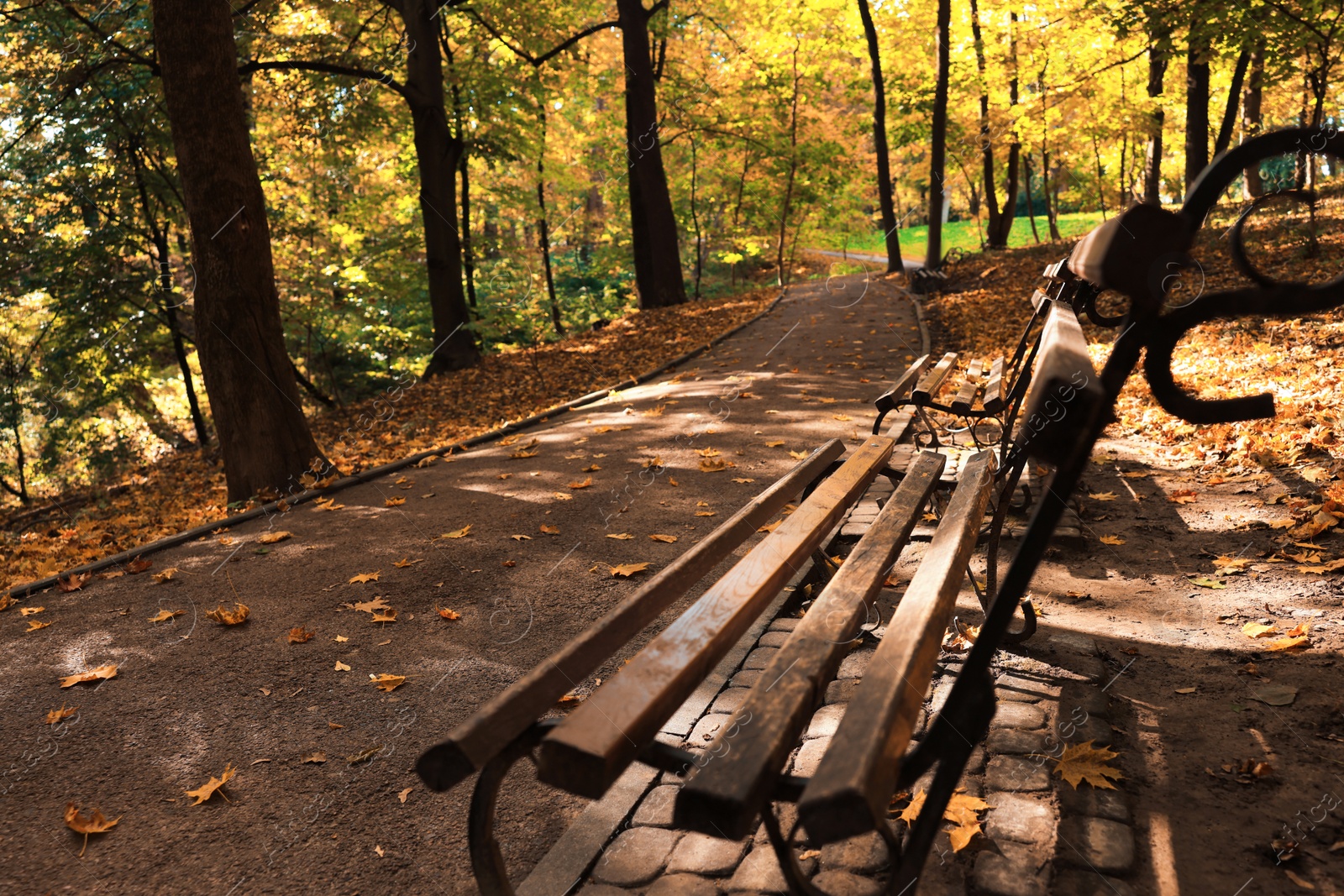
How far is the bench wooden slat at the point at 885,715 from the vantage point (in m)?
1.31

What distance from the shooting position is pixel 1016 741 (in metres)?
2.63

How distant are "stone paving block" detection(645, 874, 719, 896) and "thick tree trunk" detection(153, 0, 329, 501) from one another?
537cm

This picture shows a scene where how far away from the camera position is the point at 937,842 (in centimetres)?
227

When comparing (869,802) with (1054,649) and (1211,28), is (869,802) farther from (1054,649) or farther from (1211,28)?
(1211,28)

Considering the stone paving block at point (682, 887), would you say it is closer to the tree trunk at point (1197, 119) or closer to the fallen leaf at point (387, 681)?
the fallen leaf at point (387, 681)

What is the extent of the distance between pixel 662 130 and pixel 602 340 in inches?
276

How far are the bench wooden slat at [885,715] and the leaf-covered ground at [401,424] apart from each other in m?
5.36

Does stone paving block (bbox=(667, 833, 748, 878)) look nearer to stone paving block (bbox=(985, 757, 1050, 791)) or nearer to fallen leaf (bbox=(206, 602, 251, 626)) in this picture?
stone paving block (bbox=(985, 757, 1050, 791))

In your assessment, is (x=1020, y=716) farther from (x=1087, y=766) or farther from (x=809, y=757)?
(x=809, y=757)

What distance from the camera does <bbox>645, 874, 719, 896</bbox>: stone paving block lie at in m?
2.17

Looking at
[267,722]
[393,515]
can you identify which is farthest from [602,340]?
[267,722]

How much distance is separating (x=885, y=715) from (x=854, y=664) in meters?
1.83

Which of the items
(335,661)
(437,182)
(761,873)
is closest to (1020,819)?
(761,873)

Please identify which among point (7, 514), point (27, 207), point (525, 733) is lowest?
point (7, 514)
